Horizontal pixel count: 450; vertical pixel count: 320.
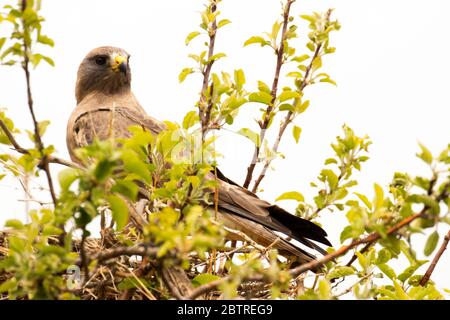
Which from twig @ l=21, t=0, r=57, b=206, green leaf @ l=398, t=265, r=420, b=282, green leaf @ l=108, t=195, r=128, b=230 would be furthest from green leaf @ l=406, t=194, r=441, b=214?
green leaf @ l=398, t=265, r=420, b=282

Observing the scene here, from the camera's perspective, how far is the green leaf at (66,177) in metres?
2.63

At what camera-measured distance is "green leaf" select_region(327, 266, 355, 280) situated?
4.01 metres

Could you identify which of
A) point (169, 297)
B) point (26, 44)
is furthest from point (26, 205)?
point (26, 44)

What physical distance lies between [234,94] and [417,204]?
159 cm

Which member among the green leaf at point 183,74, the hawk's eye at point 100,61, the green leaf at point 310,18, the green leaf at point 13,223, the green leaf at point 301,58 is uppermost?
the hawk's eye at point 100,61

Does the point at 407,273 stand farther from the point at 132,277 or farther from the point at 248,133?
the point at 132,277

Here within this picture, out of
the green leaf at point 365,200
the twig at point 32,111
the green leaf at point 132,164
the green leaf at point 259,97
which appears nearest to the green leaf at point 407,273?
the green leaf at point 365,200

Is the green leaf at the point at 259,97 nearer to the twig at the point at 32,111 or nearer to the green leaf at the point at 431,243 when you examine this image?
the twig at the point at 32,111

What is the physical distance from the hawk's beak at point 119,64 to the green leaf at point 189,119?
11.8 feet

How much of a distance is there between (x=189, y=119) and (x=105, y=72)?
377cm

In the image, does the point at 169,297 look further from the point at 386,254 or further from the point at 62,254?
the point at 386,254

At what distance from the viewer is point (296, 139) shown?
465 centimetres

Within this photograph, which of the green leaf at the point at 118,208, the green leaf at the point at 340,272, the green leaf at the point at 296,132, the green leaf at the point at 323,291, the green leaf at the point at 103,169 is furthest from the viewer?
the green leaf at the point at 296,132

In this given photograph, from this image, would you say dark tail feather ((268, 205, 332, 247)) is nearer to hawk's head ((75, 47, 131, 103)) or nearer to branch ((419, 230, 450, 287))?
branch ((419, 230, 450, 287))
